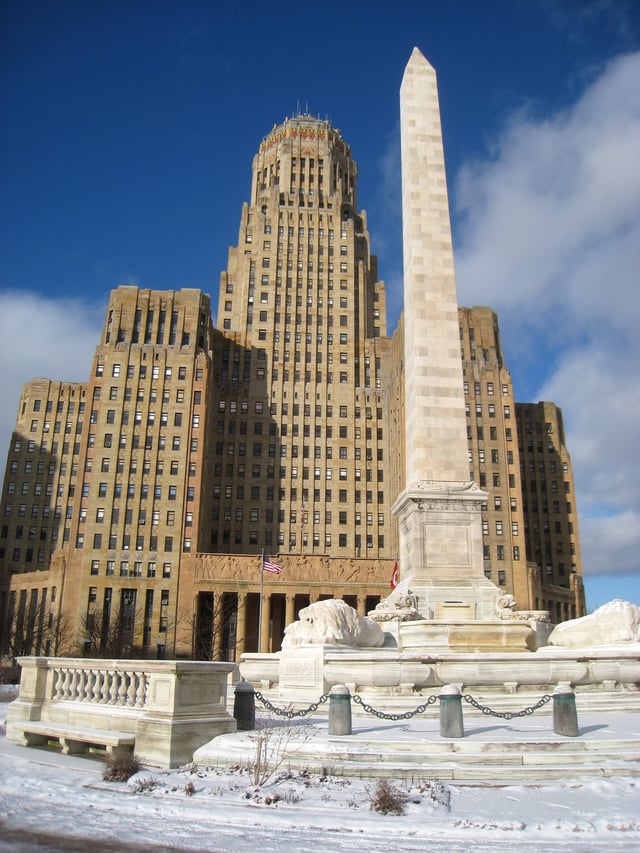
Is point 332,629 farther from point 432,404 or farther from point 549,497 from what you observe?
point 549,497

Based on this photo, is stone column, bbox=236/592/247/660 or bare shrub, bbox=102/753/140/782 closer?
bare shrub, bbox=102/753/140/782

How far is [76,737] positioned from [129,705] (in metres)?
0.97

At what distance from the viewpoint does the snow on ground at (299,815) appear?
7.75 metres

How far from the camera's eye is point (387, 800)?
8.68 meters

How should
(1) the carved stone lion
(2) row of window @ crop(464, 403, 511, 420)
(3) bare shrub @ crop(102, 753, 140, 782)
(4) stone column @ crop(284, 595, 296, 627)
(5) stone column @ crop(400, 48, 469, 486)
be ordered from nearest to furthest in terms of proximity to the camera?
(3) bare shrub @ crop(102, 753, 140, 782), (1) the carved stone lion, (5) stone column @ crop(400, 48, 469, 486), (4) stone column @ crop(284, 595, 296, 627), (2) row of window @ crop(464, 403, 511, 420)

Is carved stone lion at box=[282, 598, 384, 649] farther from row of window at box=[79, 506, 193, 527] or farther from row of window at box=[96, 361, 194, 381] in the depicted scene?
row of window at box=[96, 361, 194, 381]

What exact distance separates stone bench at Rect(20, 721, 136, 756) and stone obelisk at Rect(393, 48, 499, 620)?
11008 millimetres

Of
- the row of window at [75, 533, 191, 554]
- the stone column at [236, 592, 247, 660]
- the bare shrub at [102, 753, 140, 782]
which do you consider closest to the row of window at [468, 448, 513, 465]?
the stone column at [236, 592, 247, 660]

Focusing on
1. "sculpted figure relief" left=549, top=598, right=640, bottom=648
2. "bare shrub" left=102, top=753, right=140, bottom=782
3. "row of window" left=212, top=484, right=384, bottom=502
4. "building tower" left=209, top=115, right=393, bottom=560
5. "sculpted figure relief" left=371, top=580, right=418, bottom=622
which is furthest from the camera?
"row of window" left=212, top=484, right=384, bottom=502

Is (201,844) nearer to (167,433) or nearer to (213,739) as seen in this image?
(213,739)

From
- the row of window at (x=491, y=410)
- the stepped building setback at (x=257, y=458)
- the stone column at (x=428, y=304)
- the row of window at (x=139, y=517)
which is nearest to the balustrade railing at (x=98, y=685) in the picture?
the stone column at (x=428, y=304)

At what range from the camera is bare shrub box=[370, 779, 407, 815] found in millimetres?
8648

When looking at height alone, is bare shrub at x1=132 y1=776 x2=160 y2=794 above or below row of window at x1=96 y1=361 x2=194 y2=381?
below

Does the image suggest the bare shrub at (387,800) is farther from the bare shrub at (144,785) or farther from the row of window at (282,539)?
the row of window at (282,539)
